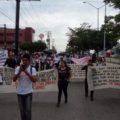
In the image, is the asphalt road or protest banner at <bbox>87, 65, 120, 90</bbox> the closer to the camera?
the asphalt road

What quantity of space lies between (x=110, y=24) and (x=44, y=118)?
16.0 metres

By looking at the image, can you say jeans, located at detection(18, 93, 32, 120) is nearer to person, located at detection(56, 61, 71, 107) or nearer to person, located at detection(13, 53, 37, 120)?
person, located at detection(13, 53, 37, 120)

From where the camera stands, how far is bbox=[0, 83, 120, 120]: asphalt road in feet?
39.7

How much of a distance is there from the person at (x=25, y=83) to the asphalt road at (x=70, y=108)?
265 centimetres

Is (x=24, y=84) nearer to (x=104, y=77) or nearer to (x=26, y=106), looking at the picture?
(x=26, y=106)

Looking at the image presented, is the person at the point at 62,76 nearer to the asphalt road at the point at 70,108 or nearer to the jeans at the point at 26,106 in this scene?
the asphalt road at the point at 70,108

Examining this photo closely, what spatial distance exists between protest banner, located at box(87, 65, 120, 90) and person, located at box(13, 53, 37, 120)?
739 cm

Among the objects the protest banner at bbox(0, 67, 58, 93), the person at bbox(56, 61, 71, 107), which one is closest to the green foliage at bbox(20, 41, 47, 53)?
the protest banner at bbox(0, 67, 58, 93)

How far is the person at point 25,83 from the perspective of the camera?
901cm

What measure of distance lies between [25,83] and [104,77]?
773 cm

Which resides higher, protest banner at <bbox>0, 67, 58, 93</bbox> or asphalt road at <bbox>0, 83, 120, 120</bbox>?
protest banner at <bbox>0, 67, 58, 93</bbox>

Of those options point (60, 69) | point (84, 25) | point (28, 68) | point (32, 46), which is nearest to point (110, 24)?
point (60, 69)

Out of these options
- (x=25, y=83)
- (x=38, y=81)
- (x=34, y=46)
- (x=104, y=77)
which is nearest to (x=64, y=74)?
(x=38, y=81)

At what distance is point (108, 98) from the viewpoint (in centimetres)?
1673
